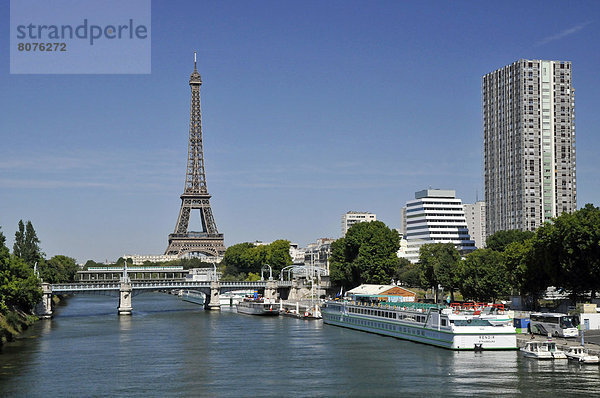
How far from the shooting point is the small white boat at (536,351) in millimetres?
54844

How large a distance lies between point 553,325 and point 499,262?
97.1 ft

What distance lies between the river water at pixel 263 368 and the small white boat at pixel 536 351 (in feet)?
2.83

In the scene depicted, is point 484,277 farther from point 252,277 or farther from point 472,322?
point 252,277

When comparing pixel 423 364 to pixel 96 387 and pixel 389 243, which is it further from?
pixel 389 243

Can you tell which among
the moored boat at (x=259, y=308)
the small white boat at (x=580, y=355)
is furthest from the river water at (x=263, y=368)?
the moored boat at (x=259, y=308)

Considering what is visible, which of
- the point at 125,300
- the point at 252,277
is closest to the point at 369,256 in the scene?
the point at 125,300

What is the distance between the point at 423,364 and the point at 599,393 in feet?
49.3

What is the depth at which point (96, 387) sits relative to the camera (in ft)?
156

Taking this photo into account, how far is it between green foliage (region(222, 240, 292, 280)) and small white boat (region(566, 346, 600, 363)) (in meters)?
115

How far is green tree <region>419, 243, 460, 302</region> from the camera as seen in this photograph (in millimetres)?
101562

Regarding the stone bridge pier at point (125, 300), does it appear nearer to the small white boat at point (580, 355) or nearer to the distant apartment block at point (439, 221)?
the small white boat at point (580, 355)

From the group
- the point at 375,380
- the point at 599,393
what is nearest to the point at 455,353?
the point at 375,380

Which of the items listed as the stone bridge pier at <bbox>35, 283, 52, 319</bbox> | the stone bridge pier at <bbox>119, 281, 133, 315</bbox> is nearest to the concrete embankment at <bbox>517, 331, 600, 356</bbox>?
the stone bridge pier at <bbox>119, 281, 133, 315</bbox>

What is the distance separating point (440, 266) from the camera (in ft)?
342
